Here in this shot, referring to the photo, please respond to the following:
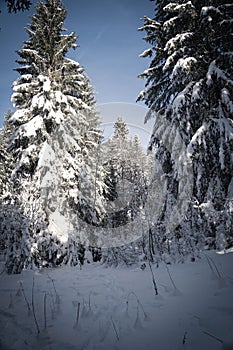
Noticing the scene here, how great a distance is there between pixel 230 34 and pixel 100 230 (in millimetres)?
10186

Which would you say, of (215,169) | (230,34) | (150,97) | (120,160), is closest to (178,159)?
(215,169)

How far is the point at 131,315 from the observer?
3020 mm

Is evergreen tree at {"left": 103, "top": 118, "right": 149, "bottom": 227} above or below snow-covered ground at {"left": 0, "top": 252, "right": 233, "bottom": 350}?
above

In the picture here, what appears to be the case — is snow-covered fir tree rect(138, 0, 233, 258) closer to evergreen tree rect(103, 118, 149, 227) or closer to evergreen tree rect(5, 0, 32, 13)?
evergreen tree rect(103, 118, 149, 227)

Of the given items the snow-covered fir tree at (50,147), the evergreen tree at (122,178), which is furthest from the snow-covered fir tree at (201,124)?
the snow-covered fir tree at (50,147)

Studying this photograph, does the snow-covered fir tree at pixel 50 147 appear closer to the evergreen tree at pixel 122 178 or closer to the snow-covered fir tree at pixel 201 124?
the evergreen tree at pixel 122 178

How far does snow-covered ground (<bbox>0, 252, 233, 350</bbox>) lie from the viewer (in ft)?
7.67

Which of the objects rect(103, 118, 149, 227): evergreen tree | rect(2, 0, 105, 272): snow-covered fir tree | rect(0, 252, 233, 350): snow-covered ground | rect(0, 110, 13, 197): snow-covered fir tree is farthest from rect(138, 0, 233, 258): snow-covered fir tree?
rect(0, 110, 13, 197): snow-covered fir tree

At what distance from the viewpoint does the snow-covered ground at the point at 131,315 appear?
7.67 feet

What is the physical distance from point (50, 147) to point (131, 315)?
756 centimetres

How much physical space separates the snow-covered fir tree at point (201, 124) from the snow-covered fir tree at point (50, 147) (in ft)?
13.8

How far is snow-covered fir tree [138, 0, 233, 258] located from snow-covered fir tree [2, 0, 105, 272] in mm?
4206

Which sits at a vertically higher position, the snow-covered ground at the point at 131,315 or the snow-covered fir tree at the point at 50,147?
the snow-covered fir tree at the point at 50,147

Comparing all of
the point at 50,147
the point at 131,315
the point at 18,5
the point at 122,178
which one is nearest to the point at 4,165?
the point at 122,178
